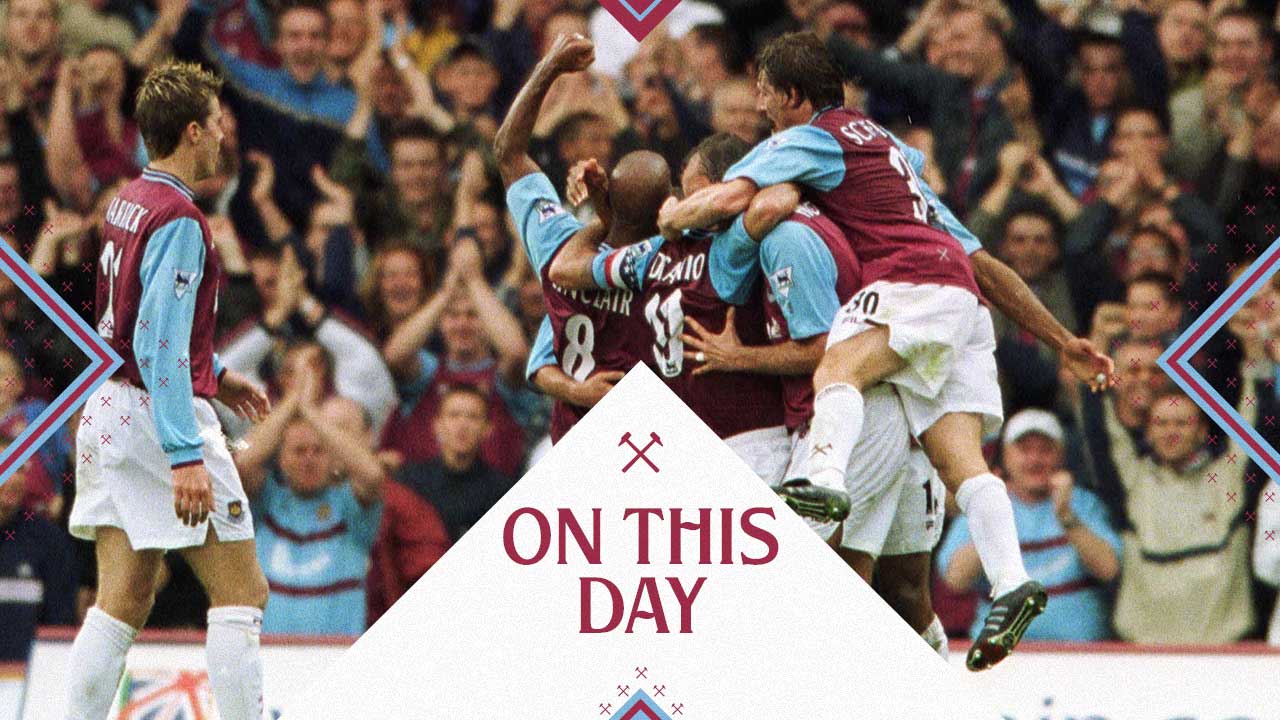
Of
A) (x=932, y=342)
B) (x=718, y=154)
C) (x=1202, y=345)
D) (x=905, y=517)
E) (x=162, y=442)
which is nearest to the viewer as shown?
(x=162, y=442)

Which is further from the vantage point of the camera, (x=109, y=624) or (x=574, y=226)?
(x=574, y=226)

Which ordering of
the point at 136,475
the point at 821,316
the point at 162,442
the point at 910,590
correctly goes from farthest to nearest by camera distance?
1. the point at 910,590
2. the point at 821,316
3. the point at 136,475
4. the point at 162,442

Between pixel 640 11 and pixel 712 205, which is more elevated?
pixel 640 11

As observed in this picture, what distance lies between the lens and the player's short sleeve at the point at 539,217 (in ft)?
23.3

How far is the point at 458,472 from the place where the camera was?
780cm

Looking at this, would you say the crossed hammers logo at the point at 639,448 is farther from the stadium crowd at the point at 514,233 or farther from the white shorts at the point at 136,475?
the stadium crowd at the point at 514,233

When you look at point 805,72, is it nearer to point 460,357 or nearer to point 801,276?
point 801,276

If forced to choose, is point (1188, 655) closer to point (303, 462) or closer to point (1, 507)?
point (303, 462)

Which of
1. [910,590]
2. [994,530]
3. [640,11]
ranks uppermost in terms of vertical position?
[640,11]

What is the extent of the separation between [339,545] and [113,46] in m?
2.20

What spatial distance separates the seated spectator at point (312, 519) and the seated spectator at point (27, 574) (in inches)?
29.1
